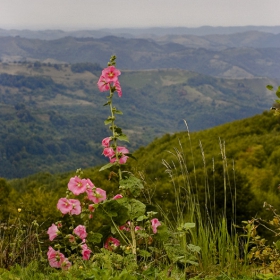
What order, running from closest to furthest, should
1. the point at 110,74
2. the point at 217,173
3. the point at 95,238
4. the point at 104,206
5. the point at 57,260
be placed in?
1. the point at 104,206
2. the point at 95,238
3. the point at 57,260
4. the point at 110,74
5. the point at 217,173

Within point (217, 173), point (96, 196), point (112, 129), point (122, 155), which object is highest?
point (112, 129)

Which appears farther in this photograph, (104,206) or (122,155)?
(122,155)

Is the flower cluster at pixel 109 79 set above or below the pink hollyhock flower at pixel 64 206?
above

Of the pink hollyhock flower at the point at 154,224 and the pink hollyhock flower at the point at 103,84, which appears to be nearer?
the pink hollyhock flower at the point at 154,224

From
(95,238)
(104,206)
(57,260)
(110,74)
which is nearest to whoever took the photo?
(104,206)

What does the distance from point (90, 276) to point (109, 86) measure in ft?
4.82

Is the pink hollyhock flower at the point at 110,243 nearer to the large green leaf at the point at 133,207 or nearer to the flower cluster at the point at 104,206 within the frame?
the flower cluster at the point at 104,206

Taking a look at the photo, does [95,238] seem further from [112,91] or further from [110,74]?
[110,74]

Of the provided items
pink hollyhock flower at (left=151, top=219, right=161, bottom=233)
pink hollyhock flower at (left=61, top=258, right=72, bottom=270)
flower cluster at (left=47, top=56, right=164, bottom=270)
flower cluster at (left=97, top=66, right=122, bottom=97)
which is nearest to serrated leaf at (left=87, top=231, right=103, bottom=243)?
flower cluster at (left=47, top=56, right=164, bottom=270)

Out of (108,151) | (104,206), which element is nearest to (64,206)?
(104,206)

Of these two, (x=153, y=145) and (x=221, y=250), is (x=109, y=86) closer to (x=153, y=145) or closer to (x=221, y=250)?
(x=221, y=250)

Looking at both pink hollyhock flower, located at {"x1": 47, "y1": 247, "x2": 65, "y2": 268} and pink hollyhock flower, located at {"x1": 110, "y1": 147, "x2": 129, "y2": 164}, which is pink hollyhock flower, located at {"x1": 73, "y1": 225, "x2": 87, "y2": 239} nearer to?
pink hollyhock flower, located at {"x1": 47, "y1": 247, "x2": 65, "y2": 268}

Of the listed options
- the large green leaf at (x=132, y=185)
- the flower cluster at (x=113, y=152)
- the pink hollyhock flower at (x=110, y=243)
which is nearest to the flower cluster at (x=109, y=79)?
the flower cluster at (x=113, y=152)

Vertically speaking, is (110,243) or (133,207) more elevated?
(133,207)
